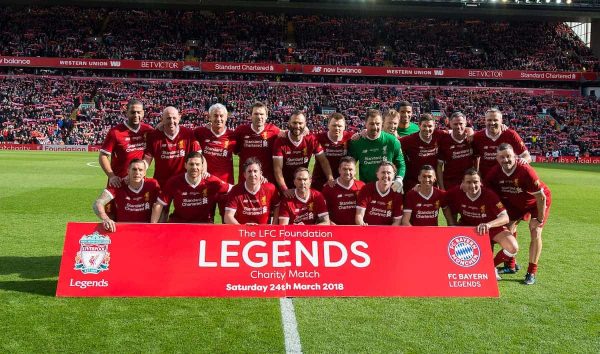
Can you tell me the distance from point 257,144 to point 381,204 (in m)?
1.88

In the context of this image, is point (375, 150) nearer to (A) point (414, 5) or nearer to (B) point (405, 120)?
(B) point (405, 120)

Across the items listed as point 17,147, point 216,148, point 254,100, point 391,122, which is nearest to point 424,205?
point 391,122

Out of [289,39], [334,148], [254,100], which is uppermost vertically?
[289,39]

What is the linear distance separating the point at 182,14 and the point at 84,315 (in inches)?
1969

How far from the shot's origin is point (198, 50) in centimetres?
4753

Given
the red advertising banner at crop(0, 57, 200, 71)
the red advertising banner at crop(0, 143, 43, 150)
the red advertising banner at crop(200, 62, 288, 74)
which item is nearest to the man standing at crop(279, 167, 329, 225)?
the red advertising banner at crop(0, 143, 43, 150)

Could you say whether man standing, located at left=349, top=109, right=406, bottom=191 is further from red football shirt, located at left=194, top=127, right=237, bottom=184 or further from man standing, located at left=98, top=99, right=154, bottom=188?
man standing, located at left=98, top=99, right=154, bottom=188

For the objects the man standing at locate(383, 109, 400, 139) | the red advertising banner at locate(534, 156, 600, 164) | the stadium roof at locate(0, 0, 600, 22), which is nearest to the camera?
the man standing at locate(383, 109, 400, 139)

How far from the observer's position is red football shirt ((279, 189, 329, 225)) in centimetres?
648

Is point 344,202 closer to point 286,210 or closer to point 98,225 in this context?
point 286,210

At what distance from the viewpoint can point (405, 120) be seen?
807 centimetres

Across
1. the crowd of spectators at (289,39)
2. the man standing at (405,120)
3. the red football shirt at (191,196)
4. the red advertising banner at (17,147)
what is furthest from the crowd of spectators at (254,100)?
the red football shirt at (191,196)

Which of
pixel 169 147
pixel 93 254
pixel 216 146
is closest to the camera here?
pixel 93 254

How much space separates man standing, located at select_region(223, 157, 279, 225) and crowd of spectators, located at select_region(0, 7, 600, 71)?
137ft
